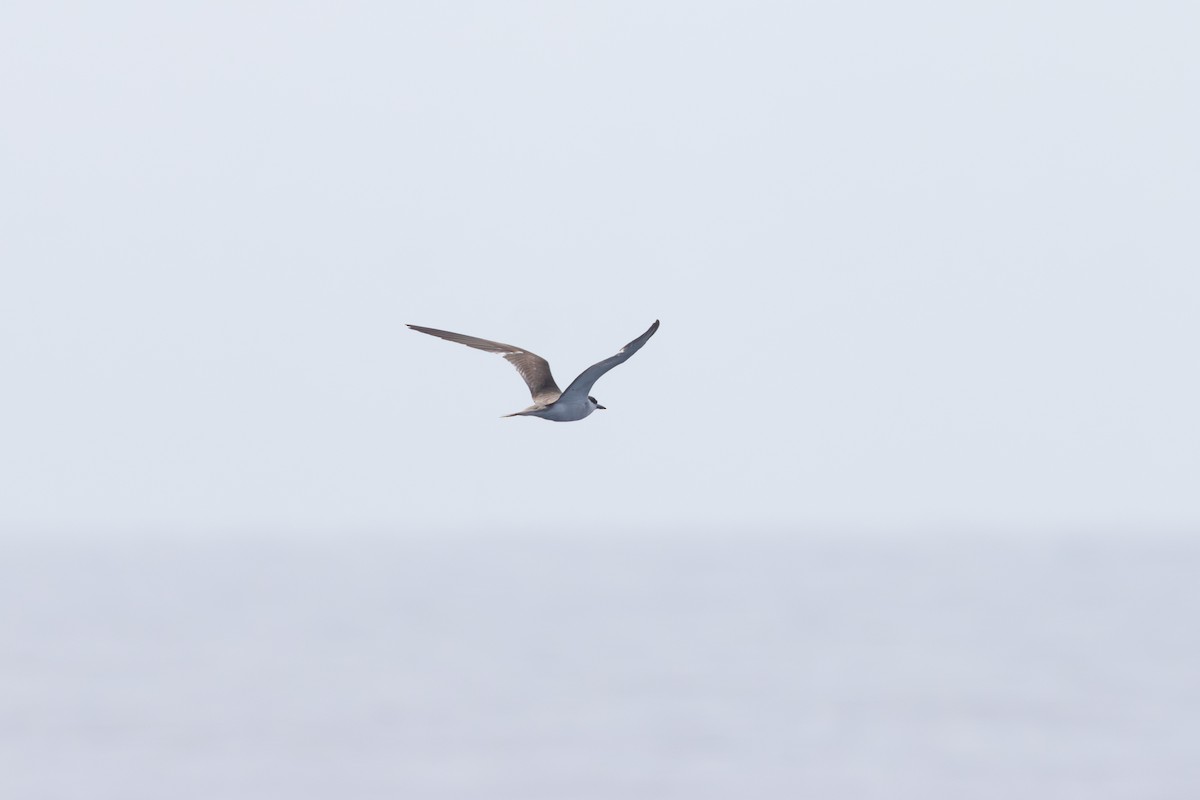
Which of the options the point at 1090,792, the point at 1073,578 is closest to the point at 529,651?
the point at 1090,792

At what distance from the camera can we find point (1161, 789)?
59.8m

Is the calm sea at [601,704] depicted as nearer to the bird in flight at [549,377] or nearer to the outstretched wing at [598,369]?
the bird in flight at [549,377]

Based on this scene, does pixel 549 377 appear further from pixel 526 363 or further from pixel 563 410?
pixel 563 410

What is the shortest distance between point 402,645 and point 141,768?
1793 inches

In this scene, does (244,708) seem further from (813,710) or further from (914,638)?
(914,638)

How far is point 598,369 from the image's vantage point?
2438 centimetres

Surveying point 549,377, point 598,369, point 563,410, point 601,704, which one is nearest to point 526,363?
point 549,377

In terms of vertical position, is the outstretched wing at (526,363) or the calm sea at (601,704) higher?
the outstretched wing at (526,363)

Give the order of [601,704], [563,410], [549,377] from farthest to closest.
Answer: [601,704], [549,377], [563,410]

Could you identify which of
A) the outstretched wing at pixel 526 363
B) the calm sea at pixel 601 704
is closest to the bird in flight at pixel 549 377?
the outstretched wing at pixel 526 363

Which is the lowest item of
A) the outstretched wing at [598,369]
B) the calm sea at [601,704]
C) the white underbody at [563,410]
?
the calm sea at [601,704]

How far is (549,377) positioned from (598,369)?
416 centimetres

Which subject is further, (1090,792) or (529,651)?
(529,651)

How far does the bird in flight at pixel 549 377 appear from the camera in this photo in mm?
23719
